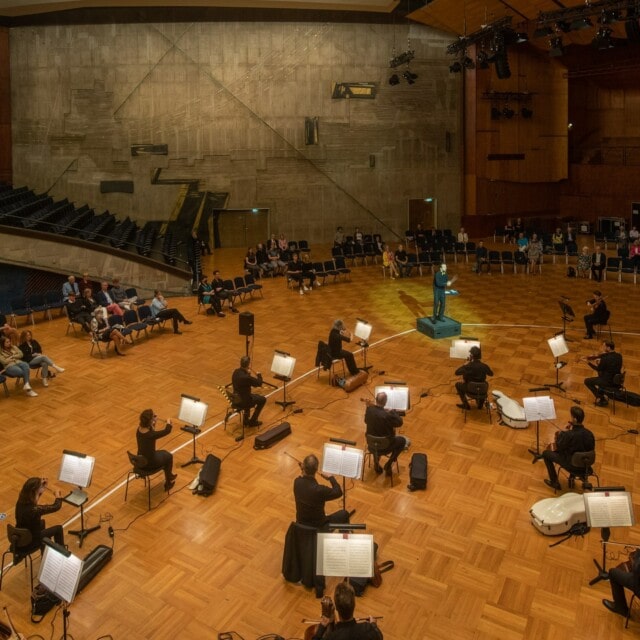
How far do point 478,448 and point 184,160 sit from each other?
626 inches

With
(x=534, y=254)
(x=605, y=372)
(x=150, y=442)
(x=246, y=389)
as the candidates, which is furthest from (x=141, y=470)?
(x=534, y=254)

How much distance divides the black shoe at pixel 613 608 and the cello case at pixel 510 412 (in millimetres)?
3430

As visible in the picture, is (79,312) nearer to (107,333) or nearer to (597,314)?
(107,333)

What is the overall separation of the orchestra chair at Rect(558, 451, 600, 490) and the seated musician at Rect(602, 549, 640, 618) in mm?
1674

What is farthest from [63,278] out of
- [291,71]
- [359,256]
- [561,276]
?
[561,276]

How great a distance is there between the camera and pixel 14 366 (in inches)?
395

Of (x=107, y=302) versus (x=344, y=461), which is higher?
(x=107, y=302)

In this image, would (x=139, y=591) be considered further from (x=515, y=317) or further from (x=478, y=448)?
(x=515, y=317)

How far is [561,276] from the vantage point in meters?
18.5

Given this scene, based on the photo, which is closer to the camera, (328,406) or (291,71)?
(328,406)

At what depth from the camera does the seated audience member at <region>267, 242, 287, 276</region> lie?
18.6 m

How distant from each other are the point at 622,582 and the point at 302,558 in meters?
2.57

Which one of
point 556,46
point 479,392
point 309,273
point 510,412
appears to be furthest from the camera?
point 309,273

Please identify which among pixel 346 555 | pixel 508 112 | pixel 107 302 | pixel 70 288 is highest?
pixel 508 112
